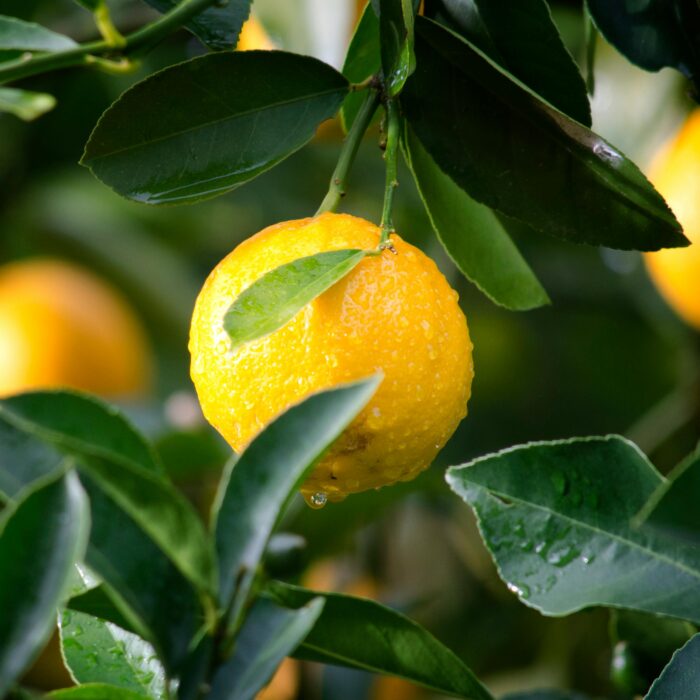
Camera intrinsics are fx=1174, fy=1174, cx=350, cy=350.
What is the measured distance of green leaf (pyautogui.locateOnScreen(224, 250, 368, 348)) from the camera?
0.60m

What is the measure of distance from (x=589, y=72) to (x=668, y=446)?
1.00 m

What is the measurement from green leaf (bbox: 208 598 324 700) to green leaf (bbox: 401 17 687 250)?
0.97ft

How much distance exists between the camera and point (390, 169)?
26.8 inches

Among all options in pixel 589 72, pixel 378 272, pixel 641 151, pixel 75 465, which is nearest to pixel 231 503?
pixel 75 465

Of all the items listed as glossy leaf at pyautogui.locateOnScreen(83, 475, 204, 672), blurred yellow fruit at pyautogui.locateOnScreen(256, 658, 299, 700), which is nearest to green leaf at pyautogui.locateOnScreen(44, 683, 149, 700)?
glossy leaf at pyautogui.locateOnScreen(83, 475, 204, 672)

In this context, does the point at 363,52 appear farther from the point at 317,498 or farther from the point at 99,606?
the point at 99,606

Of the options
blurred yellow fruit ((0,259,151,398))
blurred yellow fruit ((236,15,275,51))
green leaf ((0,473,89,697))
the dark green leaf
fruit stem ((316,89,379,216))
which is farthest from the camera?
blurred yellow fruit ((0,259,151,398))

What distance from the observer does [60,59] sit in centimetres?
Answer: 66

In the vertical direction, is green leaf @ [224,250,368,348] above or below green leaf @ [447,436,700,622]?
above

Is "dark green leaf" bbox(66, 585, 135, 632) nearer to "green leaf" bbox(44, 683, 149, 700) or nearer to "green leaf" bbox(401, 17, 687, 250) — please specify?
"green leaf" bbox(44, 683, 149, 700)

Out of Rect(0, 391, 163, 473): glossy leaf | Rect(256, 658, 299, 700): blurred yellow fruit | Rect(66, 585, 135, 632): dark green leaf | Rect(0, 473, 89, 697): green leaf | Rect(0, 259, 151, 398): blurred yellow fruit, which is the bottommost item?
Rect(256, 658, 299, 700): blurred yellow fruit

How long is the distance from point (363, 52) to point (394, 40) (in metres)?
0.13

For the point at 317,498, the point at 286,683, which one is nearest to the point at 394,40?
the point at 317,498

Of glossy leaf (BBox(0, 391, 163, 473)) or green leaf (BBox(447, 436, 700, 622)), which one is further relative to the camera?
green leaf (BBox(447, 436, 700, 622))
